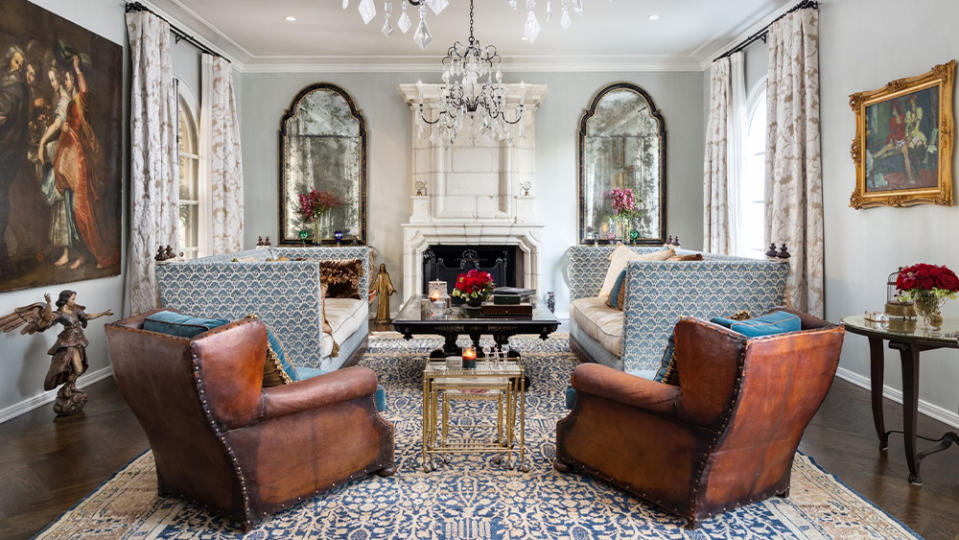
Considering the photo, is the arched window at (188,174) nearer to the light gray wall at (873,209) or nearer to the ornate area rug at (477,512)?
the ornate area rug at (477,512)

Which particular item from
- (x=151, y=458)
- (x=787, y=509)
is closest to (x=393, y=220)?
(x=151, y=458)

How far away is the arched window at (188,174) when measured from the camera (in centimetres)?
589

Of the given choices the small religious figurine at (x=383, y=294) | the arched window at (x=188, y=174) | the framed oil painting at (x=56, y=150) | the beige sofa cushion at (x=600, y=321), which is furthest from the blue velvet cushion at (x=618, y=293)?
the arched window at (x=188, y=174)

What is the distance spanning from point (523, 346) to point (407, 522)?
10.8ft

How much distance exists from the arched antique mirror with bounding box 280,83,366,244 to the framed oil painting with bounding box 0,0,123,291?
2.39m

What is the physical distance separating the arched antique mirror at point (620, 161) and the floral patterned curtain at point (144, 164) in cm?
446

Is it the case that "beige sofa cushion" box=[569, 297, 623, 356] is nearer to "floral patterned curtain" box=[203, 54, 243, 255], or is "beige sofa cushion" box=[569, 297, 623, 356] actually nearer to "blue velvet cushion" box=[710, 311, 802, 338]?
"blue velvet cushion" box=[710, 311, 802, 338]

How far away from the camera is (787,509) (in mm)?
2408

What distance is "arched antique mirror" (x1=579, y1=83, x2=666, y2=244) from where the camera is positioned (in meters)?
6.94

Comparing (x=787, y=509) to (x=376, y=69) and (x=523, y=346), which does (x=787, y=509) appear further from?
(x=376, y=69)

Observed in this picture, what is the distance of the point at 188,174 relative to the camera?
6.05 meters

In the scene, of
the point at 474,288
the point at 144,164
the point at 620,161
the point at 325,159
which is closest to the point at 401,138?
the point at 325,159

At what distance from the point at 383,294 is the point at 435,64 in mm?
2806

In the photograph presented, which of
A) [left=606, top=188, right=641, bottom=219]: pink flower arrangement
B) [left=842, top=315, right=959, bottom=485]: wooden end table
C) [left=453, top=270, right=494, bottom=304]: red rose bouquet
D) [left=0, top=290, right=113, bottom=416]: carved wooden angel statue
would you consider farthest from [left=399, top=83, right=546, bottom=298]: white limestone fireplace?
[left=842, top=315, right=959, bottom=485]: wooden end table
